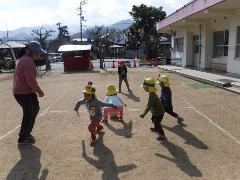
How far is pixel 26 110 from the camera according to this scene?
6.64m

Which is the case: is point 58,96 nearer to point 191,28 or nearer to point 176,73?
point 176,73

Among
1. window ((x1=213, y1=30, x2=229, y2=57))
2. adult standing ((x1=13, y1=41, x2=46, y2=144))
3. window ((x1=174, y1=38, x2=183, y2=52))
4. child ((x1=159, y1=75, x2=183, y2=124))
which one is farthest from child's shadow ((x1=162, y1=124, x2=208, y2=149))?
window ((x1=174, y1=38, x2=183, y2=52))

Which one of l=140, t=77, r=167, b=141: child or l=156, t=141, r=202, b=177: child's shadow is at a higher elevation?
l=140, t=77, r=167, b=141: child

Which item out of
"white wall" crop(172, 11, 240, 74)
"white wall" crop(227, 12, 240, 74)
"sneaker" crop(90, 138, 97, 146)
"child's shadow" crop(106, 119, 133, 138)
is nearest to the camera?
"sneaker" crop(90, 138, 97, 146)

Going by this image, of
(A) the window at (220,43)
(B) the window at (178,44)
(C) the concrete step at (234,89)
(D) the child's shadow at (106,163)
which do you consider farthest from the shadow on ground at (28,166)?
(B) the window at (178,44)

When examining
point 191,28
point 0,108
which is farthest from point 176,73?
point 0,108

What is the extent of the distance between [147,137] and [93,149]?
4.03ft

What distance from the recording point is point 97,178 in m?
4.93

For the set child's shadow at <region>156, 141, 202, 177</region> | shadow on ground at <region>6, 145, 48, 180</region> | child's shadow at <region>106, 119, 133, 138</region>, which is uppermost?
child's shadow at <region>106, 119, 133, 138</region>

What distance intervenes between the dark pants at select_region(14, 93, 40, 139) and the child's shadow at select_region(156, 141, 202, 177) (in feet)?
8.12

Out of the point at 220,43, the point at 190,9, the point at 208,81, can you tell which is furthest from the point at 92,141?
the point at 220,43

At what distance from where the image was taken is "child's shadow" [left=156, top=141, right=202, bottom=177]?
5.11 meters

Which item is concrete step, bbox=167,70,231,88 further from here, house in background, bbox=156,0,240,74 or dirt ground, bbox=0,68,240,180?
dirt ground, bbox=0,68,240,180

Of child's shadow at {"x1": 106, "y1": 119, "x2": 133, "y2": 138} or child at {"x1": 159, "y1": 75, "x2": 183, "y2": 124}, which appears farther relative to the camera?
child at {"x1": 159, "y1": 75, "x2": 183, "y2": 124}
